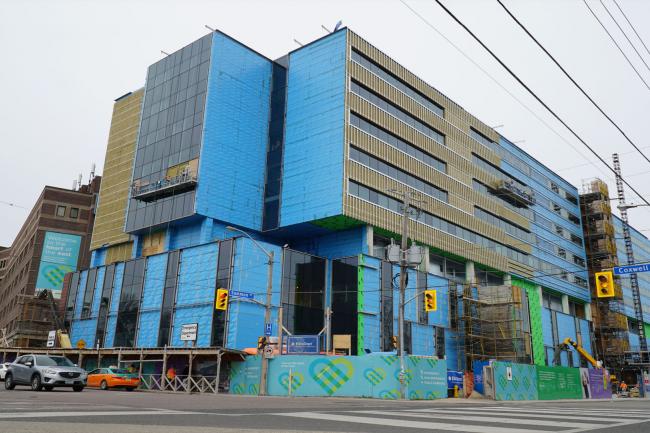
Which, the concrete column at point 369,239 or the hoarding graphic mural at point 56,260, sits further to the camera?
the hoarding graphic mural at point 56,260

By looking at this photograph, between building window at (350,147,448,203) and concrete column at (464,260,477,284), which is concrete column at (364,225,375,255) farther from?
concrete column at (464,260,477,284)

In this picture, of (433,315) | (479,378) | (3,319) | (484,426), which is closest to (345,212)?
(433,315)

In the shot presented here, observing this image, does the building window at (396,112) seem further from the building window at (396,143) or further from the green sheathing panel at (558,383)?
the green sheathing panel at (558,383)

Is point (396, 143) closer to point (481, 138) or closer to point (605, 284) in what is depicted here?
point (481, 138)

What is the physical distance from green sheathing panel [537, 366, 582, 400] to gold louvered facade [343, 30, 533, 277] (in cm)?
1872

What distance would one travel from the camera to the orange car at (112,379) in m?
32.6

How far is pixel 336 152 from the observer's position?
1977 inches

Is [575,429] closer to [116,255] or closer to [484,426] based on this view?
[484,426]

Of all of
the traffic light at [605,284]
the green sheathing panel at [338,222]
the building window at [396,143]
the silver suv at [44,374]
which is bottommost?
the silver suv at [44,374]

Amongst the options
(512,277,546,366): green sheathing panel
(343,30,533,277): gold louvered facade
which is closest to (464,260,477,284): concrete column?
(343,30,533,277): gold louvered facade

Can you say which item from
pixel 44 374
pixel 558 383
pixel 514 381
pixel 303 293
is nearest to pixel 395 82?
pixel 303 293

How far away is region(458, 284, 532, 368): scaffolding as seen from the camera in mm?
55438

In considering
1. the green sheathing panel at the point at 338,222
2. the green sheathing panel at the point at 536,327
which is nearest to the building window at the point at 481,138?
the green sheathing panel at the point at 536,327

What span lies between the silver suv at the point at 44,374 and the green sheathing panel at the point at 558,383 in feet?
99.2
